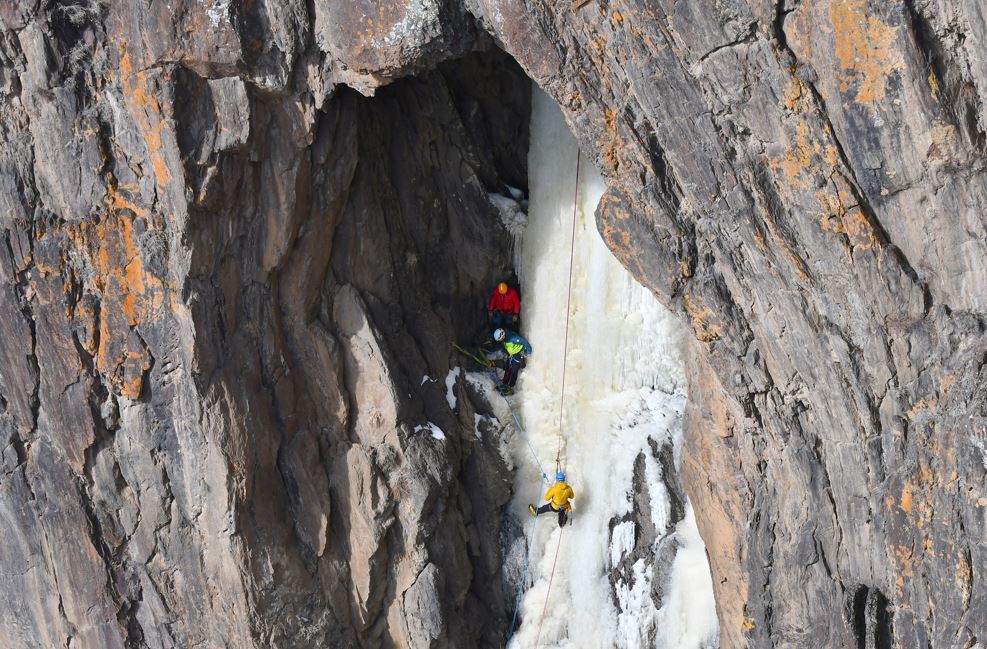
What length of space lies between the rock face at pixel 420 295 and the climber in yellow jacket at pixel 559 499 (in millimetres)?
761

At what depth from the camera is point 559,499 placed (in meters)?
11.4

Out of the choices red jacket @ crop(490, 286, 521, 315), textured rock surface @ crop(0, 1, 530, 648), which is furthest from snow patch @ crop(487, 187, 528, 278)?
red jacket @ crop(490, 286, 521, 315)

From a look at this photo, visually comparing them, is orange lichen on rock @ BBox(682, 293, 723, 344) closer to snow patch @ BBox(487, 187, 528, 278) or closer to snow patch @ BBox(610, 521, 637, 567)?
snow patch @ BBox(610, 521, 637, 567)

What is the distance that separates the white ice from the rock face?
61 cm

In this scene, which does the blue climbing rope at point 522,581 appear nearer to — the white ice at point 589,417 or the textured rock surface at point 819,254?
the white ice at point 589,417

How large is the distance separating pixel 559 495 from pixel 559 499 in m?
0.06

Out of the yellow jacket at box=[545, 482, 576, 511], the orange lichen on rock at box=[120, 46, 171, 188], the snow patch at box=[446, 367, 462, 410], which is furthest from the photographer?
the snow patch at box=[446, 367, 462, 410]

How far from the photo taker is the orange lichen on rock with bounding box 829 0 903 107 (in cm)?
695

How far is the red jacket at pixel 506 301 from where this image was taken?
1212 centimetres

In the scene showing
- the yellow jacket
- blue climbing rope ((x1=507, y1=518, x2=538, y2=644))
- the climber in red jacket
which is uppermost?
the climber in red jacket

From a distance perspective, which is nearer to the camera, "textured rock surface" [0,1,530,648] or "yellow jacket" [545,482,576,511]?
"textured rock surface" [0,1,530,648]

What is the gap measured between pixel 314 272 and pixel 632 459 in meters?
4.71

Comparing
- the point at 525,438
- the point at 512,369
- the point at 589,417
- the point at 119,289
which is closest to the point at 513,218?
the point at 512,369

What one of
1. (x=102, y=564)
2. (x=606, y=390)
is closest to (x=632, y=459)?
(x=606, y=390)
